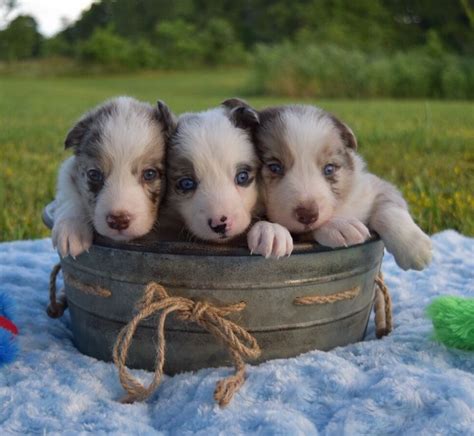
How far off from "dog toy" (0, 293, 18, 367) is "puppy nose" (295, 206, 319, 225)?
1.18 m

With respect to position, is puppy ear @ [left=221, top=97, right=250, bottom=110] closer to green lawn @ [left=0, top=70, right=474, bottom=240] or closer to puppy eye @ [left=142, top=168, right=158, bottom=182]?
puppy eye @ [left=142, top=168, right=158, bottom=182]

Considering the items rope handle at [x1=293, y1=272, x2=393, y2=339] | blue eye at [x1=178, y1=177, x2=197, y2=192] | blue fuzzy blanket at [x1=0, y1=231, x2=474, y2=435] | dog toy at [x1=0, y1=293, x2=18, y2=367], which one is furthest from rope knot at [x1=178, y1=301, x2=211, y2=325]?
dog toy at [x1=0, y1=293, x2=18, y2=367]

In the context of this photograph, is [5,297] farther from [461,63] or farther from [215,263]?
[461,63]

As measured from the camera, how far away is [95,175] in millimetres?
2637

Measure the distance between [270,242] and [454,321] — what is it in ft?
2.98

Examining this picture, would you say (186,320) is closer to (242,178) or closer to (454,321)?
(242,178)

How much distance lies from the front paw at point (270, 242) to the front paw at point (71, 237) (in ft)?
2.03

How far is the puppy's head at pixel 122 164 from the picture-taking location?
2.47 m

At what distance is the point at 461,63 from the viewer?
19156 mm

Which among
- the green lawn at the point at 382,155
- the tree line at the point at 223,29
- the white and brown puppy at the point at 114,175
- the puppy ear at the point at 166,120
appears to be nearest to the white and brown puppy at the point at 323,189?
the puppy ear at the point at 166,120

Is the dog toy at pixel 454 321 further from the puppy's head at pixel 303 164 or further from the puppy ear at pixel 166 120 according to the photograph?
the puppy ear at pixel 166 120

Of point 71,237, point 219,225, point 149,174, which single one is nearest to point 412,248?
point 219,225

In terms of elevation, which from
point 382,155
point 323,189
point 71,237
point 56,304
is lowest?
point 382,155

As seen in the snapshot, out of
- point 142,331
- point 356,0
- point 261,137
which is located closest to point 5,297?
point 142,331
